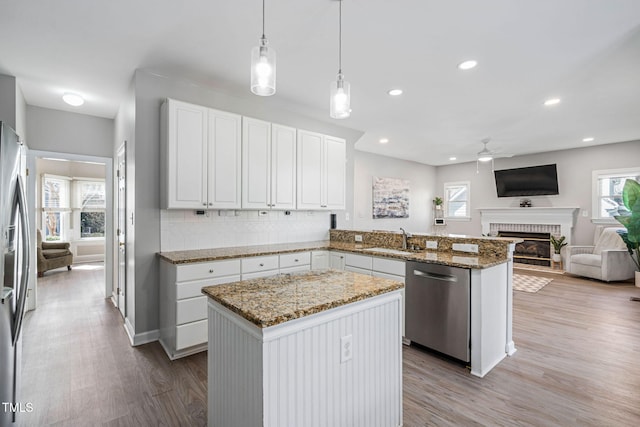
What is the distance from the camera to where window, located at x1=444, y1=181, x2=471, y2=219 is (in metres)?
8.52

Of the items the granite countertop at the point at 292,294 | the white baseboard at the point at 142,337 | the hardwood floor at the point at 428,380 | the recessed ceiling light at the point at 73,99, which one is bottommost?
the hardwood floor at the point at 428,380

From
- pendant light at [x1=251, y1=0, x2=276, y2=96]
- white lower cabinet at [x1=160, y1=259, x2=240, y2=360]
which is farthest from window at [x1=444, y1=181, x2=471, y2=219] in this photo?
pendant light at [x1=251, y1=0, x2=276, y2=96]

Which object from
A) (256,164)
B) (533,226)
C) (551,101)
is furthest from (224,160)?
(533,226)

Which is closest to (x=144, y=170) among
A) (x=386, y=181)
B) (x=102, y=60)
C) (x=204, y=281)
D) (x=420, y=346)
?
(x=102, y=60)

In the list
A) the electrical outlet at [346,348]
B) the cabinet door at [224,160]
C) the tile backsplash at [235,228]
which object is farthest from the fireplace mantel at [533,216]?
the electrical outlet at [346,348]

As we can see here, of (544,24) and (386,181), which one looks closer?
(544,24)

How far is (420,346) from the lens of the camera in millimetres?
2932

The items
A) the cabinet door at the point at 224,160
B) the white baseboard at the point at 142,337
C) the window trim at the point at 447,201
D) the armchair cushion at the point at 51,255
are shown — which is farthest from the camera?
the window trim at the point at 447,201

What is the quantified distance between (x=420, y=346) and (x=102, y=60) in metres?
4.02

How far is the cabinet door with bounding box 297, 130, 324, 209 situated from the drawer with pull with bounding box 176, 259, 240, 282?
4.46ft

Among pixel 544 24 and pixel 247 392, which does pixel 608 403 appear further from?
pixel 544 24

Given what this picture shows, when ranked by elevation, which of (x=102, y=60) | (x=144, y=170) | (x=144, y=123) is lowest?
(x=144, y=170)

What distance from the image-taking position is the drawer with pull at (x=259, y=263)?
10.1 feet

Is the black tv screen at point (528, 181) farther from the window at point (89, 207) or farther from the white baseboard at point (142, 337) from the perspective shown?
the window at point (89, 207)
